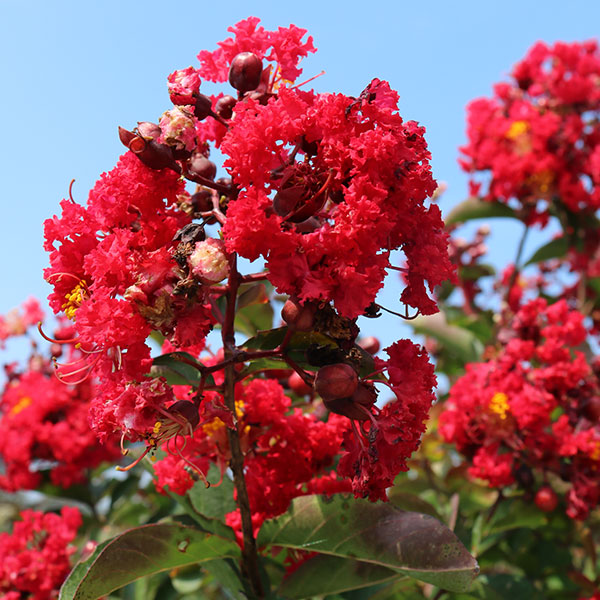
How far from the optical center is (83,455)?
3.29 meters

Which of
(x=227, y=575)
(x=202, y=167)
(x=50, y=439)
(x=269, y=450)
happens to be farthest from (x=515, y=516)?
(x=50, y=439)

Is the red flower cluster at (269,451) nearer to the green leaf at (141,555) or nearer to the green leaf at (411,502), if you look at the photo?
the green leaf at (141,555)

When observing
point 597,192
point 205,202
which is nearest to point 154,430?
point 205,202

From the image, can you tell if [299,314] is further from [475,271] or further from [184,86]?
[475,271]

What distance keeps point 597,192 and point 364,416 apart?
9.53ft

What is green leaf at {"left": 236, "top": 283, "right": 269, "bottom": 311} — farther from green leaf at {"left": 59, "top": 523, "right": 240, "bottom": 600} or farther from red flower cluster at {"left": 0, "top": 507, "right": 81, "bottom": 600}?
red flower cluster at {"left": 0, "top": 507, "right": 81, "bottom": 600}

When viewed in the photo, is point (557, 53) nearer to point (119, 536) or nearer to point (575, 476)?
point (575, 476)

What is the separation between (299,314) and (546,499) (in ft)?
4.96

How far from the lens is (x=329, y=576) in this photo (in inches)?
60.4

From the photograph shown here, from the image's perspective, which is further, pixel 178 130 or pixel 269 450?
pixel 269 450

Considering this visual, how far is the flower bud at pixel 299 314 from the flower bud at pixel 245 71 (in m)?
0.50

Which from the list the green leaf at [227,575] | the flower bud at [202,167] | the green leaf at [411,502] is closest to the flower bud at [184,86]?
the flower bud at [202,167]

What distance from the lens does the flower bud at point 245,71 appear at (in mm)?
1396

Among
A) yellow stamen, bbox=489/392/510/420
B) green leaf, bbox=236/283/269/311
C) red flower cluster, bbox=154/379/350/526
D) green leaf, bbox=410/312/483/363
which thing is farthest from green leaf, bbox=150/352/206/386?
green leaf, bbox=410/312/483/363
